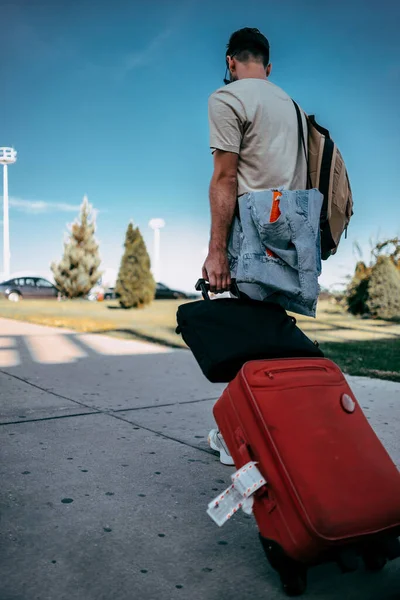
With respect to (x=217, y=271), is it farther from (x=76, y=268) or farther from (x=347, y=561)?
(x=76, y=268)

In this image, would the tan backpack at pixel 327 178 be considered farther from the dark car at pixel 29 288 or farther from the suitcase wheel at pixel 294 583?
the dark car at pixel 29 288

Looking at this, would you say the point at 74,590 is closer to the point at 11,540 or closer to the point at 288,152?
the point at 11,540

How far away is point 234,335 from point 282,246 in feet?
1.36

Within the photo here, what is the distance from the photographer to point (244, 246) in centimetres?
218

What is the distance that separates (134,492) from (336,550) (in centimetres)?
111

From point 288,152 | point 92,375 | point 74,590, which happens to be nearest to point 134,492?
point 74,590

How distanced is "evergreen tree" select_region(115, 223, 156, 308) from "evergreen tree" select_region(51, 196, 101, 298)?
9.36m

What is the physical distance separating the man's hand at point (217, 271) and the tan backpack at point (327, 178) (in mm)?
465

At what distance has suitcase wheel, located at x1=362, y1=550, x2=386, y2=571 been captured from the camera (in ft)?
6.18

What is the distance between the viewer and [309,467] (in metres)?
1.72

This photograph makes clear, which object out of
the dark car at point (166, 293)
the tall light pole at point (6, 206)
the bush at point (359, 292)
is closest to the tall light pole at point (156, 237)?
the dark car at point (166, 293)

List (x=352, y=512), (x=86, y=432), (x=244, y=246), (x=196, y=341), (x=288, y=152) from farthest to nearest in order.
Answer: (x=86, y=432) → (x=288, y=152) → (x=244, y=246) → (x=196, y=341) → (x=352, y=512)

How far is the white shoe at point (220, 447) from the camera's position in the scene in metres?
2.89

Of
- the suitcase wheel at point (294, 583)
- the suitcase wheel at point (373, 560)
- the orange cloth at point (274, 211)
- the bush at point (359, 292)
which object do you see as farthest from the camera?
the bush at point (359, 292)
